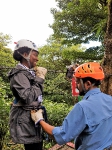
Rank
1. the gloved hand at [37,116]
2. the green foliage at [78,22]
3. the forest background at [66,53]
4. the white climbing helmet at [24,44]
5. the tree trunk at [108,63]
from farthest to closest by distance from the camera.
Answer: the green foliage at [78,22] → the forest background at [66,53] → the tree trunk at [108,63] → the white climbing helmet at [24,44] → the gloved hand at [37,116]

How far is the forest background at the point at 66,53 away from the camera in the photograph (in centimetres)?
467

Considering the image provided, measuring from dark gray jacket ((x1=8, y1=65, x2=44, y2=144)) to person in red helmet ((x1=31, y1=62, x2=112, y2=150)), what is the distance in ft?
1.18

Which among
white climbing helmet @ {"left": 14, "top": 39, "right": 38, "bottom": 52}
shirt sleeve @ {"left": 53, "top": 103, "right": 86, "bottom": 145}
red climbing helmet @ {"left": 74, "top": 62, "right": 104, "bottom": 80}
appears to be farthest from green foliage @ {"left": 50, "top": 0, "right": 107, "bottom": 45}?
shirt sleeve @ {"left": 53, "top": 103, "right": 86, "bottom": 145}

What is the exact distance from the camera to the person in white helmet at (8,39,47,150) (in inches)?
87.3

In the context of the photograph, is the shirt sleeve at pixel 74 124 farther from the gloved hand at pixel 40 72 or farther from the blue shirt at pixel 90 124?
the gloved hand at pixel 40 72

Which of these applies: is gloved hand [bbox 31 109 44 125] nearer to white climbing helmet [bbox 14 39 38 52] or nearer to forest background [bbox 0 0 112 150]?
white climbing helmet [bbox 14 39 38 52]

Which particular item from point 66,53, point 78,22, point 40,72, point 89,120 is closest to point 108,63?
point 40,72

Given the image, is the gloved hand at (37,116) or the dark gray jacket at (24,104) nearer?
the gloved hand at (37,116)

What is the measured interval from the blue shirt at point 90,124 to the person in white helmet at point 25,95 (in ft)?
1.66

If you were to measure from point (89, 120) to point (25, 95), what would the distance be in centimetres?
72

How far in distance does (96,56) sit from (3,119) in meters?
6.36

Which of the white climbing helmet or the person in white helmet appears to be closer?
the person in white helmet

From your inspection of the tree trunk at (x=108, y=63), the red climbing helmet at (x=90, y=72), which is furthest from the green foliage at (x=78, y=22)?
the red climbing helmet at (x=90, y=72)

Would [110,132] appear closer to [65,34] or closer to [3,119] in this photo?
[3,119]
